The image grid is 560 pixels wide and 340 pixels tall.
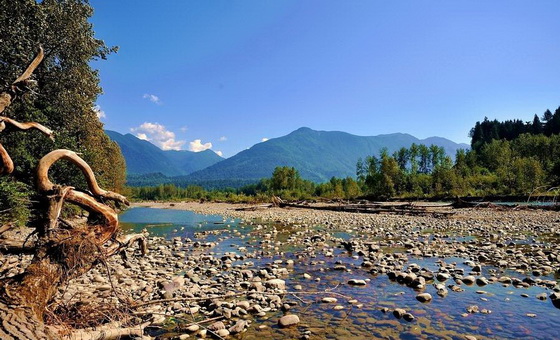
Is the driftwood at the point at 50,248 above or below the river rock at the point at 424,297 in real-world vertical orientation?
above

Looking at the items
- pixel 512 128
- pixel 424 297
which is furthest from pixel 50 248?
pixel 512 128

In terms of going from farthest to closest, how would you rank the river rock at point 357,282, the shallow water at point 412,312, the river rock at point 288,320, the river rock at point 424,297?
1. the river rock at point 357,282
2. the river rock at point 424,297
3. the river rock at point 288,320
4. the shallow water at point 412,312

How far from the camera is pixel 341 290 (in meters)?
10.6

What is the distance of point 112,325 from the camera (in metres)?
6.06

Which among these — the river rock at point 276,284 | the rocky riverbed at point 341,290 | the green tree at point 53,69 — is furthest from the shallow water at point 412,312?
the green tree at point 53,69

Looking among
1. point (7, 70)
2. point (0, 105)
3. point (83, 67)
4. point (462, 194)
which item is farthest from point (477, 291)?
point (462, 194)

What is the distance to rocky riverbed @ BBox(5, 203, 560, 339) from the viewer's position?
24.6ft

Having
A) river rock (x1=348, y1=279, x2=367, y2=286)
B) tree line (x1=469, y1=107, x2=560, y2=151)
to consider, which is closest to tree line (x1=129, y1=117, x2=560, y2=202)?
tree line (x1=469, y1=107, x2=560, y2=151)

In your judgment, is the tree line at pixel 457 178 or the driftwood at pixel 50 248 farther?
the tree line at pixel 457 178

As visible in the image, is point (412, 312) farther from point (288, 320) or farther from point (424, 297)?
point (288, 320)

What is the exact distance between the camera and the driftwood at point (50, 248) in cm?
491

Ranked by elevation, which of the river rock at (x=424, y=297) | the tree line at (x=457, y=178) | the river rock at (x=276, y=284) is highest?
the tree line at (x=457, y=178)

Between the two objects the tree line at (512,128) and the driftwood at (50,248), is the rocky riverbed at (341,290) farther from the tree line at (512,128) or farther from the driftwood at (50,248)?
the tree line at (512,128)

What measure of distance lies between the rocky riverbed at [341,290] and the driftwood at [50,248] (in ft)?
2.13
